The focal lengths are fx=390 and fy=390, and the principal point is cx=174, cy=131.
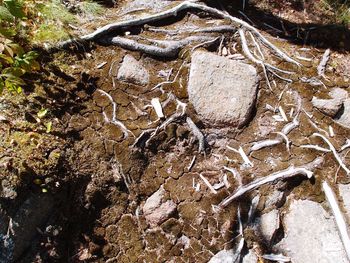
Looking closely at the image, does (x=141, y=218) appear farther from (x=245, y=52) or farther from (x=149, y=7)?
(x=149, y=7)

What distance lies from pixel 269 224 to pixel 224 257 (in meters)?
0.47

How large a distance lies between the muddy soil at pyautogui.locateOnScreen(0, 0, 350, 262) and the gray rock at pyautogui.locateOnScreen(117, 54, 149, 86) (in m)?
0.05

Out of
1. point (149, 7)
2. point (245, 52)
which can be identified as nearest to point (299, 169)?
point (245, 52)

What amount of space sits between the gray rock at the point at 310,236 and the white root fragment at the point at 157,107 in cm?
138

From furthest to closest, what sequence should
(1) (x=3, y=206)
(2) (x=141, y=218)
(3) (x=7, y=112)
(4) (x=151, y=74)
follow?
1. (4) (x=151, y=74)
2. (2) (x=141, y=218)
3. (3) (x=7, y=112)
4. (1) (x=3, y=206)

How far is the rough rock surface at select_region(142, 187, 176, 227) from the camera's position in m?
3.38

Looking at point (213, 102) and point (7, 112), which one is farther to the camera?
point (213, 102)

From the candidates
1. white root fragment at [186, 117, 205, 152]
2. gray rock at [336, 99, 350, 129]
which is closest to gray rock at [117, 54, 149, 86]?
white root fragment at [186, 117, 205, 152]

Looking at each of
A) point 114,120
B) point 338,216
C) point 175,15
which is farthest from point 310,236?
point 175,15

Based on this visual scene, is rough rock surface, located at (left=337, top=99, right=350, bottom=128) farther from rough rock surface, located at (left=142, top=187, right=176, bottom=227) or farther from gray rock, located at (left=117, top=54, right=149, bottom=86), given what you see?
gray rock, located at (left=117, top=54, right=149, bottom=86)

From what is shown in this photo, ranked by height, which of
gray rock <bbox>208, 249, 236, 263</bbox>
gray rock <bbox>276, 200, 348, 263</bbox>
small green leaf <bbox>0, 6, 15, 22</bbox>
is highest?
small green leaf <bbox>0, 6, 15, 22</bbox>

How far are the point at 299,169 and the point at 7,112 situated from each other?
2.48 metres

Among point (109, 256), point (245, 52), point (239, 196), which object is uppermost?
point (245, 52)

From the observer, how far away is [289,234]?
331 cm
